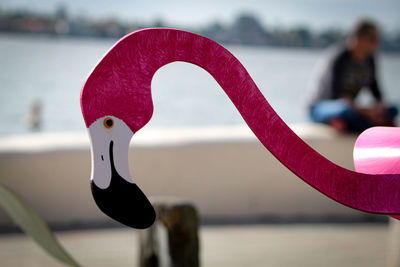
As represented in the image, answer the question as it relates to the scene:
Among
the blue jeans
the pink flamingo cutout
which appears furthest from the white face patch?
the blue jeans

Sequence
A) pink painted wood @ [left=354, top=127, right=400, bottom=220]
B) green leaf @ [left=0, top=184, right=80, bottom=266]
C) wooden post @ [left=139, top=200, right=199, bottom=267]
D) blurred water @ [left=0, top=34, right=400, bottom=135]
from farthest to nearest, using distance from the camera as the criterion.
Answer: blurred water @ [left=0, top=34, right=400, bottom=135]
wooden post @ [left=139, top=200, right=199, bottom=267]
green leaf @ [left=0, top=184, right=80, bottom=266]
pink painted wood @ [left=354, top=127, right=400, bottom=220]

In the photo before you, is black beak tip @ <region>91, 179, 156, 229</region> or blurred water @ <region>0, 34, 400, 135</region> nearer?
black beak tip @ <region>91, 179, 156, 229</region>

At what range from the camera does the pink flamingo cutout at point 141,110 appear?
0.49 m

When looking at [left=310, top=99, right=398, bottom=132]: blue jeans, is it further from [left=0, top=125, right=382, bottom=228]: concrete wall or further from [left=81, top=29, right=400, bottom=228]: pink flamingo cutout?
[left=81, top=29, right=400, bottom=228]: pink flamingo cutout

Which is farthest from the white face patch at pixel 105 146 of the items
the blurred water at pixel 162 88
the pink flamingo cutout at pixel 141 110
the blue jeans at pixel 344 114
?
the blurred water at pixel 162 88

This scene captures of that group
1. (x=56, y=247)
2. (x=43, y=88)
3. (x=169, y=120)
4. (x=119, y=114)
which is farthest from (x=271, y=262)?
(x=43, y=88)

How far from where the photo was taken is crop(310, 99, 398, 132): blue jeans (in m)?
2.97

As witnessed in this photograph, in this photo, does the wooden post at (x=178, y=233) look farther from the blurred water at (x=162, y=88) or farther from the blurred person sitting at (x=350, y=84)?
the blurred water at (x=162, y=88)

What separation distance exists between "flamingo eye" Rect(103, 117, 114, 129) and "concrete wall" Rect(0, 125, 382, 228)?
245cm

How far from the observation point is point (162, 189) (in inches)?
119

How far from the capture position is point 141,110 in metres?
0.51

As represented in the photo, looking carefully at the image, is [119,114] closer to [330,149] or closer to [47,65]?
[330,149]

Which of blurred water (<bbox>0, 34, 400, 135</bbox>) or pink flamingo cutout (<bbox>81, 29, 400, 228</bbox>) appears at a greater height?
blurred water (<bbox>0, 34, 400, 135</bbox>)

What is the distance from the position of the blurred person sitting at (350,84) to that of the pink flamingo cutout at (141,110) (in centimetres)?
253
